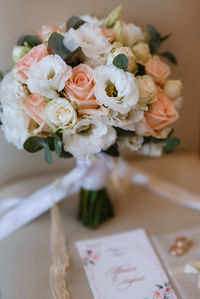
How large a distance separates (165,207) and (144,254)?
224mm

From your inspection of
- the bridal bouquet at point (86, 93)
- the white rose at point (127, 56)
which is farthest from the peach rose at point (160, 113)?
the white rose at point (127, 56)

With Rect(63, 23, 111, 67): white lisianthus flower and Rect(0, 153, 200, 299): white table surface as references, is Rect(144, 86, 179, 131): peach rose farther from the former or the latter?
Rect(0, 153, 200, 299): white table surface

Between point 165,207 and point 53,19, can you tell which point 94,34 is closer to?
point 53,19

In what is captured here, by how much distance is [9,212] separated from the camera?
1058 mm

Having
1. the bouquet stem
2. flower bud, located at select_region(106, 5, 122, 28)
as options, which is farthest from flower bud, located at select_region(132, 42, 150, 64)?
the bouquet stem

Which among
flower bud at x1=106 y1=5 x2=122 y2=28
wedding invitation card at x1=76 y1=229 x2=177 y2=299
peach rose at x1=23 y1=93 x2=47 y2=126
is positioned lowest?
wedding invitation card at x1=76 y1=229 x2=177 y2=299

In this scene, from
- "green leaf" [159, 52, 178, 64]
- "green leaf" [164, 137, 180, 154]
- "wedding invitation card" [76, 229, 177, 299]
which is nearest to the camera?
"wedding invitation card" [76, 229, 177, 299]

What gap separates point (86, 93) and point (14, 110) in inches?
7.7

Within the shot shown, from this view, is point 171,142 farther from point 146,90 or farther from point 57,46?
point 57,46

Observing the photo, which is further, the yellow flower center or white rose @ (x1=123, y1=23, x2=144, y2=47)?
white rose @ (x1=123, y1=23, x2=144, y2=47)

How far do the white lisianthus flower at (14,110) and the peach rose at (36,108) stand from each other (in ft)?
0.07

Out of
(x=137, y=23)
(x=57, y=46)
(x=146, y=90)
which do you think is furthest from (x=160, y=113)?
(x=137, y=23)

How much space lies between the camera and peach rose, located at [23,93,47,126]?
833 mm

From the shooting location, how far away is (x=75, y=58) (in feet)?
2.77
